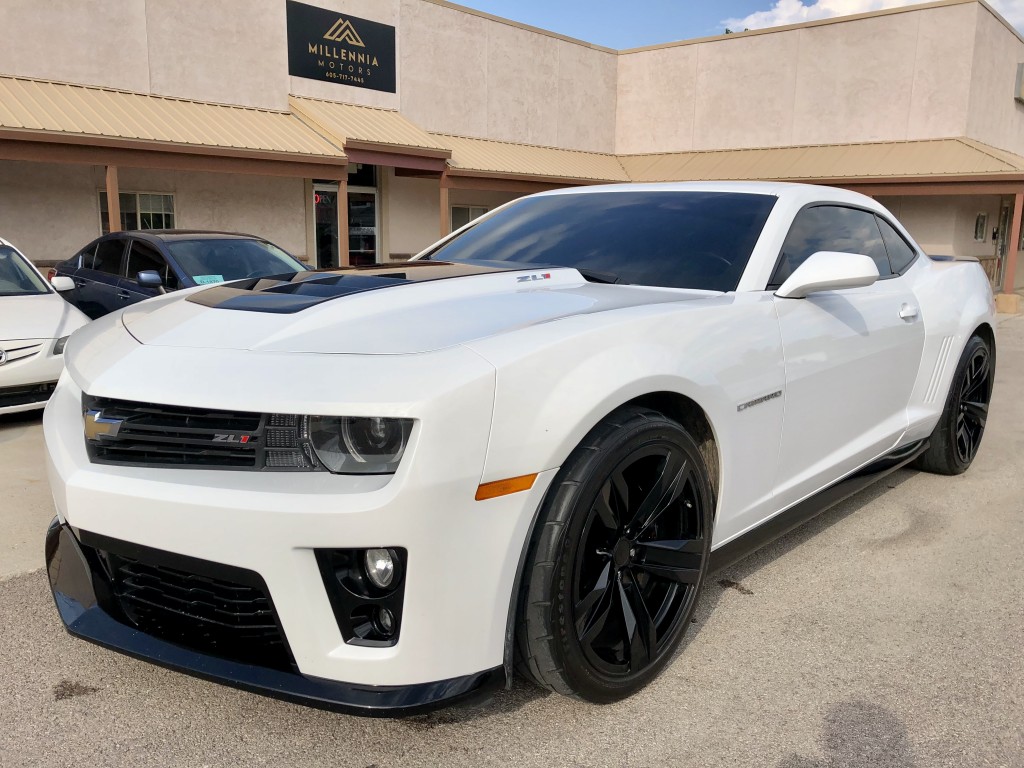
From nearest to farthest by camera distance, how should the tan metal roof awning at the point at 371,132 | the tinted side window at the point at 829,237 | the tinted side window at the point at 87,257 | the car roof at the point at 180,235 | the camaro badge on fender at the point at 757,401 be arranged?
the camaro badge on fender at the point at 757,401
the tinted side window at the point at 829,237
the car roof at the point at 180,235
the tinted side window at the point at 87,257
the tan metal roof awning at the point at 371,132

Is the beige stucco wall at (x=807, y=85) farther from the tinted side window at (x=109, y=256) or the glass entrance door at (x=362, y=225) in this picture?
the tinted side window at (x=109, y=256)

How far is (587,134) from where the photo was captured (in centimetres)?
2288

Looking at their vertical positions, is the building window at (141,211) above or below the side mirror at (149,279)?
above

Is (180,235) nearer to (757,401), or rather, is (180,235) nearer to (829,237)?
(829,237)

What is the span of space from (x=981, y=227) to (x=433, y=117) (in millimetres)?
14358

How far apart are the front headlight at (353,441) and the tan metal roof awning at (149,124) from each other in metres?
11.8

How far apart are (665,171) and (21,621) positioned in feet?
69.5

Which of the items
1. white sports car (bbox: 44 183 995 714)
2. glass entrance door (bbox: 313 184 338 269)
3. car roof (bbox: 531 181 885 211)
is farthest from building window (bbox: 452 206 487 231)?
white sports car (bbox: 44 183 995 714)

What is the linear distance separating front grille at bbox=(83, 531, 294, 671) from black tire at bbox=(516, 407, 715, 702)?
24.7 inches

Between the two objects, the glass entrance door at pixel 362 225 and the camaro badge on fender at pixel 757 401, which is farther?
the glass entrance door at pixel 362 225

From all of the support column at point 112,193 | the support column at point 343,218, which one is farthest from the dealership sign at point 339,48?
the support column at point 112,193

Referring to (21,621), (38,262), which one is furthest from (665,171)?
(21,621)

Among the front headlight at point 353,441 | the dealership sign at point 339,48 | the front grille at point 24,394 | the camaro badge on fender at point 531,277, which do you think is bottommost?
the front grille at point 24,394

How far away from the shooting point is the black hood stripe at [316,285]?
100.0 inches
